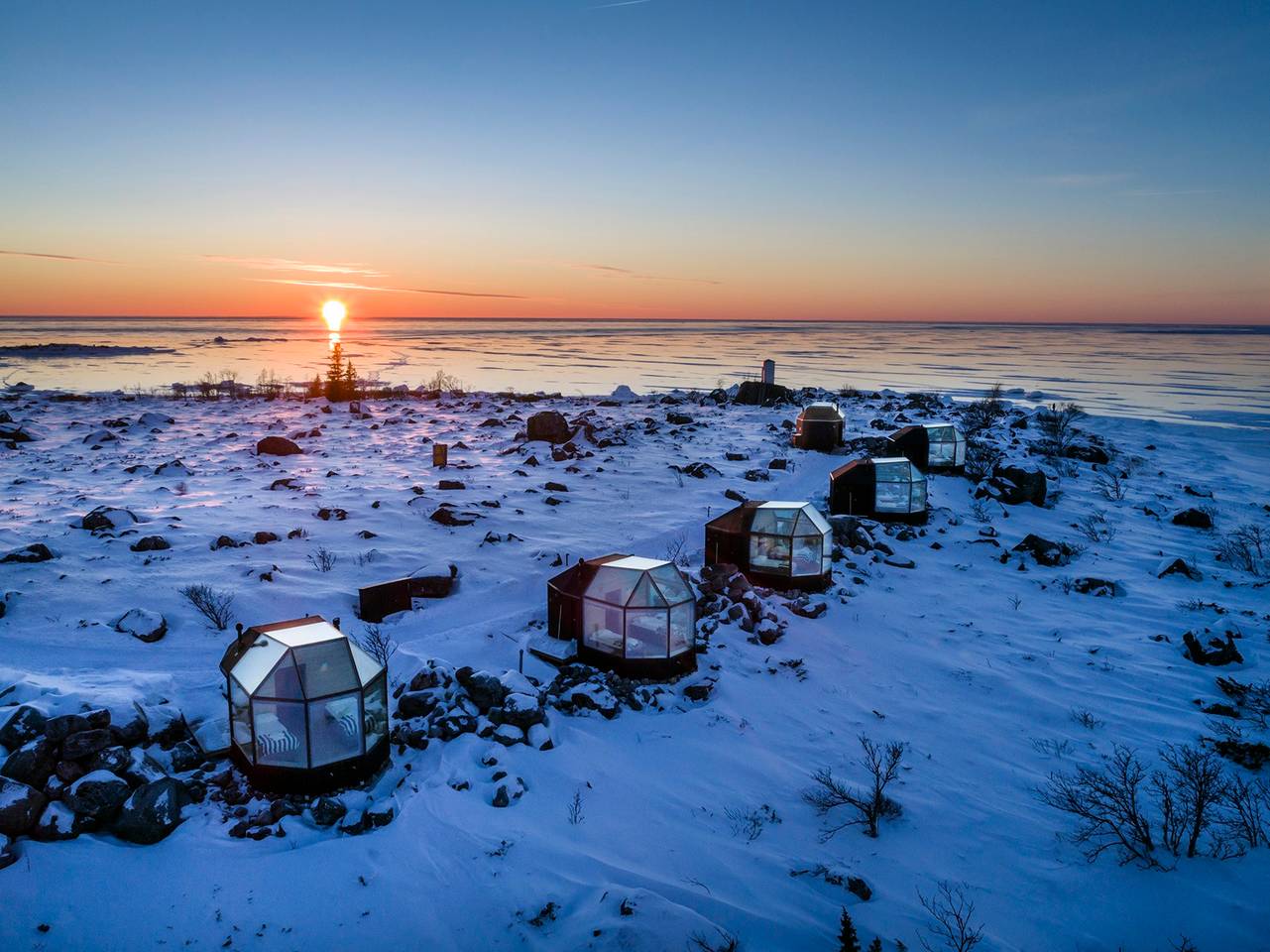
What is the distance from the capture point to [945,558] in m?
17.3

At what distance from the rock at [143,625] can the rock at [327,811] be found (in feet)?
17.0

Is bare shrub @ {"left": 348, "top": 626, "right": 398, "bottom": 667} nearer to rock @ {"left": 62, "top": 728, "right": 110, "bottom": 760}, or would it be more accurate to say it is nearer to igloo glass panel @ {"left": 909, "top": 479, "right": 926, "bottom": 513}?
rock @ {"left": 62, "top": 728, "right": 110, "bottom": 760}

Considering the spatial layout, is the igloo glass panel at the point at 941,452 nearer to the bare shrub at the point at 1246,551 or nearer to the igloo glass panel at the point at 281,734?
the bare shrub at the point at 1246,551

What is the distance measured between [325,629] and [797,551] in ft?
30.3

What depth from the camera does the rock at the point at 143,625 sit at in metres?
10.9

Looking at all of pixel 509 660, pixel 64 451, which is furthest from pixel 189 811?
pixel 64 451

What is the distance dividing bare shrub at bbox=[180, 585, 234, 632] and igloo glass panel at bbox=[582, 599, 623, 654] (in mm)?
5960

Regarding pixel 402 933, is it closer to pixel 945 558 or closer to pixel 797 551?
pixel 797 551

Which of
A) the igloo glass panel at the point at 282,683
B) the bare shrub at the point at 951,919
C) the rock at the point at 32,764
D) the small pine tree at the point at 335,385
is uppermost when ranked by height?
the small pine tree at the point at 335,385

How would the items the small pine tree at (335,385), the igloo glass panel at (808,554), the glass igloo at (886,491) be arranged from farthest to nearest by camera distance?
the small pine tree at (335,385) < the glass igloo at (886,491) < the igloo glass panel at (808,554)

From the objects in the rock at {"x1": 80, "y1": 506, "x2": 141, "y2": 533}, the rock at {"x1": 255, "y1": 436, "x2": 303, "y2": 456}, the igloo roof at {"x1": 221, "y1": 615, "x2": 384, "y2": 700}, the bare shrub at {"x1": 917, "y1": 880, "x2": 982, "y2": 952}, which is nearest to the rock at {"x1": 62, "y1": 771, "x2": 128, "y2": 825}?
the igloo roof at {"x1": 221, "y1": 615, "x2": 384, "y2": 700}

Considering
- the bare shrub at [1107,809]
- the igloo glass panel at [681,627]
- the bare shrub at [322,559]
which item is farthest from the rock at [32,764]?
the bare shrub at [1107,809]

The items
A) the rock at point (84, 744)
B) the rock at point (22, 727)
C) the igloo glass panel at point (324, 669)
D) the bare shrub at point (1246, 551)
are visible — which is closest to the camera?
the rock at point (84, 744)

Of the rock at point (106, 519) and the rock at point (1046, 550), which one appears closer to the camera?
the rock at point (106, 519)
